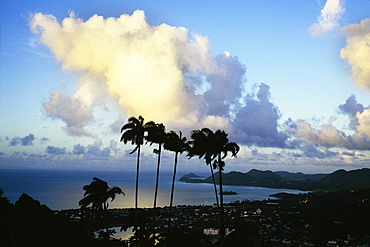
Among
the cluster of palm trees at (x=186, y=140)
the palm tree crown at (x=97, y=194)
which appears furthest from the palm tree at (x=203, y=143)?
the palm tree crown at (x=97, y=194)

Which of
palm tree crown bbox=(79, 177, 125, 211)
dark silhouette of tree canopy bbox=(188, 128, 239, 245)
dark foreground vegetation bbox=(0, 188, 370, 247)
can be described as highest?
dark silhouette of tree canopy bbox=(188, 128, 239, 245)

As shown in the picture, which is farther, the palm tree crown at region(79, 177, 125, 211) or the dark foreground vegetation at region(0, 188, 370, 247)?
the palm tree crown at region(79, 177, 125, 211)

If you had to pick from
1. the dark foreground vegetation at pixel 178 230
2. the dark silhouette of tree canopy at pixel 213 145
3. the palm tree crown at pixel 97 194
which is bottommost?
the dark foreground vegetation at pixel 178 230

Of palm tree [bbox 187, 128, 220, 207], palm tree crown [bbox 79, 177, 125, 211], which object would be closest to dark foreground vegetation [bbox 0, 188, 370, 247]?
palm tree crown [bbox 79, 177, 125, 211]

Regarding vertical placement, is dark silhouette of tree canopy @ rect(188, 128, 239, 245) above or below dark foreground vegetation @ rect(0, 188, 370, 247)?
above

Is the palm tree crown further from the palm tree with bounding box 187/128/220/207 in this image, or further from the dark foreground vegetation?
the palm tree with bounding box 187/128/220/207

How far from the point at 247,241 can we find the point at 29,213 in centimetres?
2442

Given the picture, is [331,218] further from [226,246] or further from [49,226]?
[49,226]

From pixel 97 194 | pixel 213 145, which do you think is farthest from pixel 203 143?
pixel 97 194

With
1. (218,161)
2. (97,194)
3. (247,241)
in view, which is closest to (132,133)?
(97,194)

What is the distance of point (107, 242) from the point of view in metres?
33.7

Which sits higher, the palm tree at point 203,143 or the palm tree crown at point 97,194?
the palm tree at point 203,143

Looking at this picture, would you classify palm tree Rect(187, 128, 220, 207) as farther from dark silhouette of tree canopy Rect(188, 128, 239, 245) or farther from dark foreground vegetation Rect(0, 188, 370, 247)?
dark foreground vegetation Rect(0, 188, 370, 247)

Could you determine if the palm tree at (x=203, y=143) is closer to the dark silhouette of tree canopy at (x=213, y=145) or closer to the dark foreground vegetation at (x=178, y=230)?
the dark silhouette of tree canopy at (x=213, y=145)
